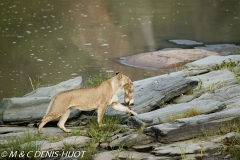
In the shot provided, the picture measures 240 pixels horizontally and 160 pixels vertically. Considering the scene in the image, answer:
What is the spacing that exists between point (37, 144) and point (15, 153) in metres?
0.39

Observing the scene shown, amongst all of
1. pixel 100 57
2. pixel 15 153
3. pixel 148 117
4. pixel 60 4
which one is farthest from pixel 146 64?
pixel 60 4

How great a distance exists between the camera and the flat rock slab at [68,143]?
8172mm

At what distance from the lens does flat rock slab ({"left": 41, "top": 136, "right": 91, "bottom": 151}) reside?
26.8 ft

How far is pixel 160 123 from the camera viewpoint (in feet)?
28.5

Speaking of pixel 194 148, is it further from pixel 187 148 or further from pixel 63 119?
pixel 63 119

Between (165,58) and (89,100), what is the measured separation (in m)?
7.74

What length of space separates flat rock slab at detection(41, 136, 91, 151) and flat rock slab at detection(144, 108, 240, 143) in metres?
0.95

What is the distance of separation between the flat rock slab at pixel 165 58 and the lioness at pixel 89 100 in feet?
22.5

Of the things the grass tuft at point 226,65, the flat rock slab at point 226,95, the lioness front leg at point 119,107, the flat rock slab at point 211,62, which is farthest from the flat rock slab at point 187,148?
the flat rock slab at point 211,62

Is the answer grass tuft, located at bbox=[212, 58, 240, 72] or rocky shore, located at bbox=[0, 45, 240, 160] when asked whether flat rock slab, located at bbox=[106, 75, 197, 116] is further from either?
grass tuft, located at bbox=[212, 58, 240, 72]

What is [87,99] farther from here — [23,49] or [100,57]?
[23,49]

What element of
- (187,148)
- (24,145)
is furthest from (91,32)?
(187,148)

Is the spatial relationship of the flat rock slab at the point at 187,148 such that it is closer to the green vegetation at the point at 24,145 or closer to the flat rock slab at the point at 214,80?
the green vegetation at the point at 24,145

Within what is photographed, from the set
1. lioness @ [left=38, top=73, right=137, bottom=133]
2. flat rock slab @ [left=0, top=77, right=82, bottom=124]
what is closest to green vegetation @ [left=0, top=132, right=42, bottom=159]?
lioness @ [left=38, top=73, right=137, bottom=133]
